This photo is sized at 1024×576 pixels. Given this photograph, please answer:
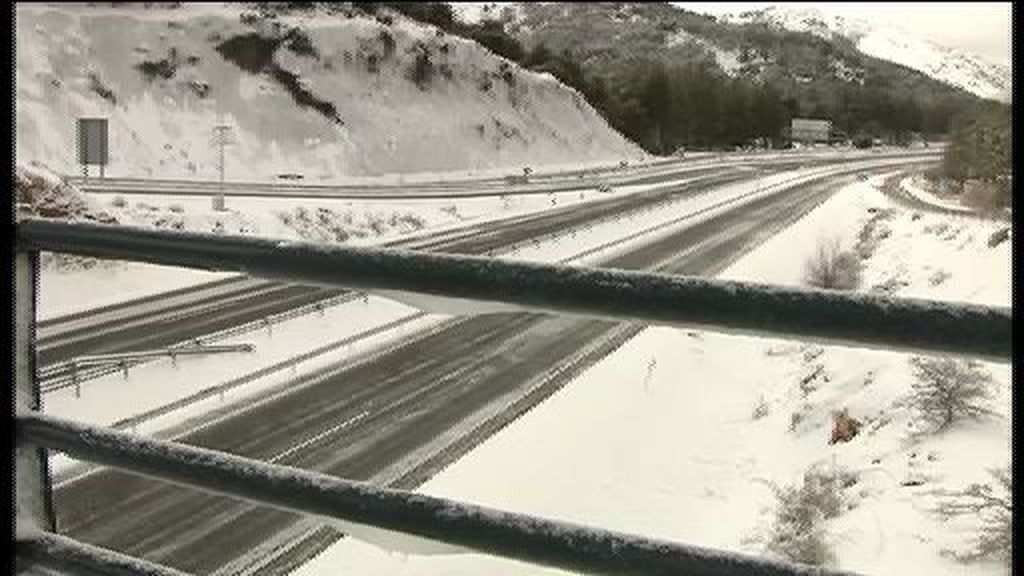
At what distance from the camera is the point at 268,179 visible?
60.1 m

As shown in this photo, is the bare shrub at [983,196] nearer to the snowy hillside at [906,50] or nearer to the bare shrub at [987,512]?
the snowy hillside at [906,50]

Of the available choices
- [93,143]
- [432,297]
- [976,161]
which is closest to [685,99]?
[976,161]

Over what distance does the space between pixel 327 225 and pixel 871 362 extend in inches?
970

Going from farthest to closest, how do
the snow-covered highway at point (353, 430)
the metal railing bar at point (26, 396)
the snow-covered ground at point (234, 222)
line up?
1. the snow-covered ground at point (234, 222)
2. the snow-covered highway at point (353, 430)
3. the metal railing bar at point (26, 396)

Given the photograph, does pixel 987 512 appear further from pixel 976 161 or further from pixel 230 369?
pixel 976 161

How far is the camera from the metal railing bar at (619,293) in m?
1.14

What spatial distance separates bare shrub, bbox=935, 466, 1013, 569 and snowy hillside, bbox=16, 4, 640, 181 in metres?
51.3

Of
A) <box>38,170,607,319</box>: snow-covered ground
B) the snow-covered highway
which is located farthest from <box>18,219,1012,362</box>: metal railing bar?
<box>38,170,607,319</box>: snow-covered ground

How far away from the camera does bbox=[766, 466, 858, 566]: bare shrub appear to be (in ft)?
38.1

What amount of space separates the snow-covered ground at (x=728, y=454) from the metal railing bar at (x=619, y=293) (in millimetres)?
5809

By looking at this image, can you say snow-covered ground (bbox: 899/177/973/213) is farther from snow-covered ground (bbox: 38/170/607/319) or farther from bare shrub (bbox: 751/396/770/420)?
bare shrub (bbox: 751/396/770/420)

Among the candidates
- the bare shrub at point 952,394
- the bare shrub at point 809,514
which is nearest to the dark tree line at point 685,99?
the bare shrub at point 952,394

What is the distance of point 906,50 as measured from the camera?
1393 inches

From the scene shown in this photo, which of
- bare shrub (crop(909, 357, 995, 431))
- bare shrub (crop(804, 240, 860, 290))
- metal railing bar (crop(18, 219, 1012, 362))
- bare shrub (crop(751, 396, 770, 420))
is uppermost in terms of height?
metal railing bar (crop(18, 219, 1012, 362))
